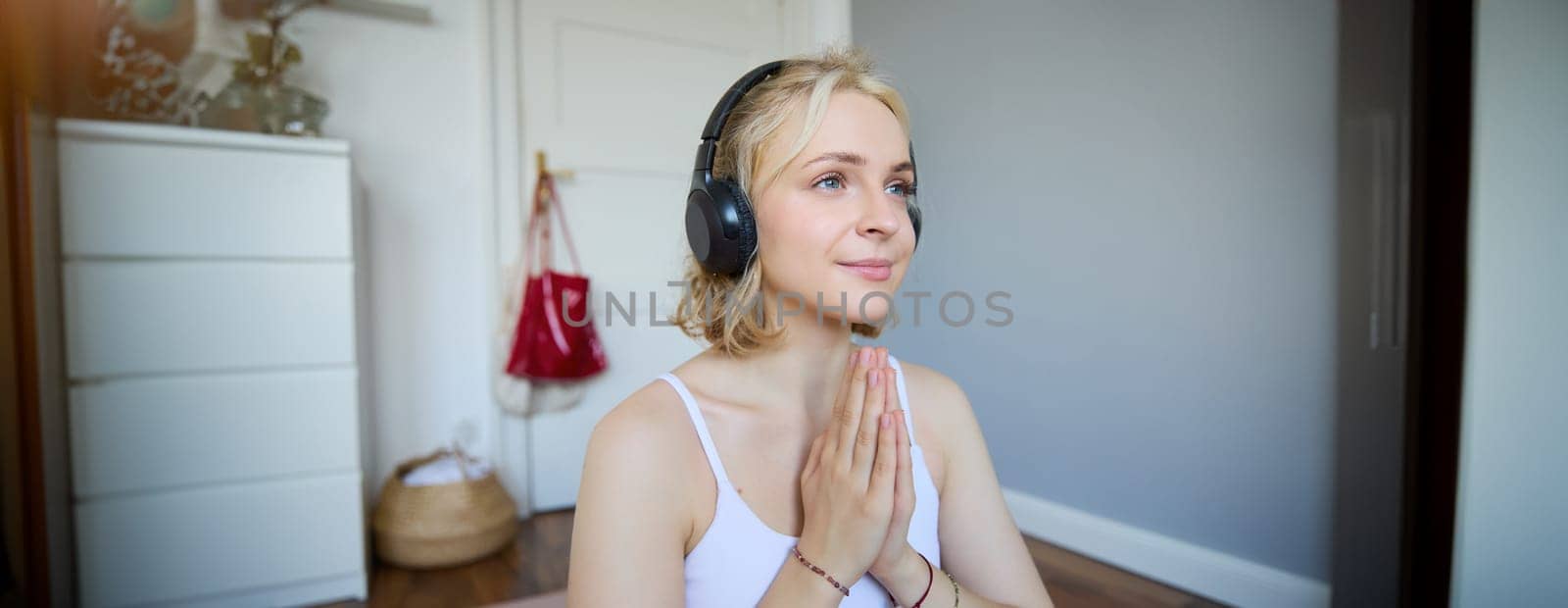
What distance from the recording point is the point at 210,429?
5.55 ft

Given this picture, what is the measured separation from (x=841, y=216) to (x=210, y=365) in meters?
1.69

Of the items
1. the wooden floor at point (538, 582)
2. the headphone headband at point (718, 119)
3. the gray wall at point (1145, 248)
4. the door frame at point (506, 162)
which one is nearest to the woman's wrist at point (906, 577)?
the headphone headband at point (718, 119)

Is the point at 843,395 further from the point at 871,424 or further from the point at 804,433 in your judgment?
the point at 804,433

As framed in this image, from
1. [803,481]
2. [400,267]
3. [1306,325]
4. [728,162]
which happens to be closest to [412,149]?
[400,267]

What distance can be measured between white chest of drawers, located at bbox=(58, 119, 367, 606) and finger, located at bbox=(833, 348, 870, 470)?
1.64 meters

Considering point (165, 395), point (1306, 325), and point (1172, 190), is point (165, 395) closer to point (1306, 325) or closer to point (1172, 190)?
point (1172, 190)

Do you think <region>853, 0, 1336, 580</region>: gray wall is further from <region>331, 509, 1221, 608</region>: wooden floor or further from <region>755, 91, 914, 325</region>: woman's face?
<region>755, 91, 914, 325</region>: woman's face

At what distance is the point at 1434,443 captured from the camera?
109 cm

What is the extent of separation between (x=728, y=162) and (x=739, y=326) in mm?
184

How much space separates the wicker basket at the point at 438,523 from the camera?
2.04 meters

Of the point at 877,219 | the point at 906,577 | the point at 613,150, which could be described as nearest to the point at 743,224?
the point at 877,219

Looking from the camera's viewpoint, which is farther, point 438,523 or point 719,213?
point 438,523

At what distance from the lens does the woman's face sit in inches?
28.7

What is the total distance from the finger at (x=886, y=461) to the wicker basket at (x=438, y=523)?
5.91ft
